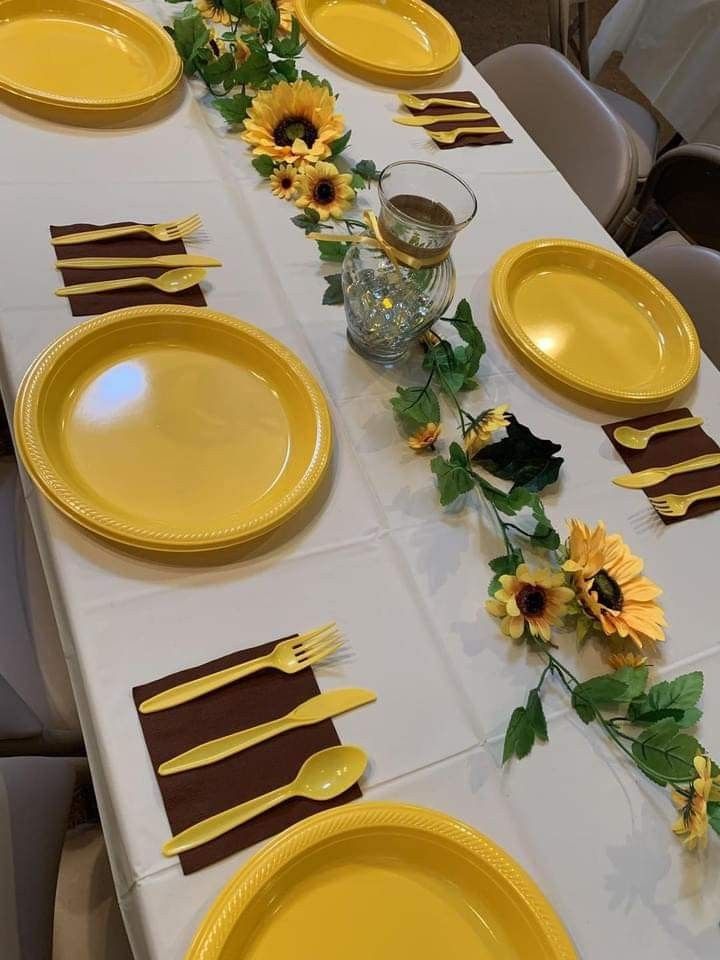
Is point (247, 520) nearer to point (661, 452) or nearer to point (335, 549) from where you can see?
point (335, 549)

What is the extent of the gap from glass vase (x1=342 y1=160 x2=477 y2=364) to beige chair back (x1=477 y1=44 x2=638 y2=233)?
675mm

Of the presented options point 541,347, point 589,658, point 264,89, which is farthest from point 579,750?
point 264,89

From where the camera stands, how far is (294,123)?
3.37ft

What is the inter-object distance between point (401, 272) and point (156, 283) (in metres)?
0.27

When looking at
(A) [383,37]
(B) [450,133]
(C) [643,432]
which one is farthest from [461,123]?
(C) [643,432]

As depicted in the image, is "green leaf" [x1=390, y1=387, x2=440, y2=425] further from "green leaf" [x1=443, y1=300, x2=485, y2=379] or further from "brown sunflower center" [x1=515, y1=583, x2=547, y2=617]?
"brown sunflower center" [x1=515, y1=583, x2=547, y2=617]

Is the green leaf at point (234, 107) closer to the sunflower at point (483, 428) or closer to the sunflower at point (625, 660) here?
the sunflower at point (483, 428)

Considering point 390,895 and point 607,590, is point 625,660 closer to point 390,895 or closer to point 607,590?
point 607,590

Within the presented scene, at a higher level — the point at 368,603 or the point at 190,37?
the point at 190,37

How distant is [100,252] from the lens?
34.0 inches

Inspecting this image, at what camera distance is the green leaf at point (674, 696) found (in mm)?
683

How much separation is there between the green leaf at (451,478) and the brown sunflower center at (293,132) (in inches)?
20.9

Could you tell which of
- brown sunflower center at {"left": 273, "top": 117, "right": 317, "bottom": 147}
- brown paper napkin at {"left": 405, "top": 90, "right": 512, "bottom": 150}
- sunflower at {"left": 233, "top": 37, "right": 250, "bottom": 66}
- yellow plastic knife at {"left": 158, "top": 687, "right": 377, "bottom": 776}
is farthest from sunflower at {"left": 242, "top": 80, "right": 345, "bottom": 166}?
yellow plastic knife at {"left": 158, "top": 687, "right": 377, "bottom": 776}

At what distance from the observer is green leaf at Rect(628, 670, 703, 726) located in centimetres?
68
